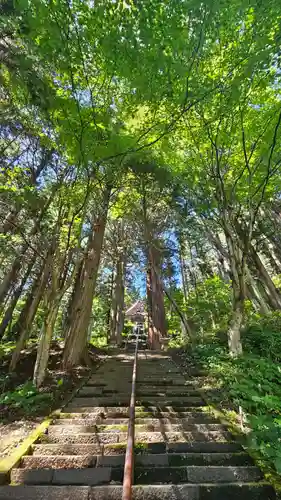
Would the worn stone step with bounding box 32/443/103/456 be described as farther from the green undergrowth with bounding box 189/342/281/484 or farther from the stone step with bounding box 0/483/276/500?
the green undergrowth with bounding box 189/342/281/484

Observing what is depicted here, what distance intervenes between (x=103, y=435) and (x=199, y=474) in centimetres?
122

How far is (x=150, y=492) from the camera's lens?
1904 millimetres

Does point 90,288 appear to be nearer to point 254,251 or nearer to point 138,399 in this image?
point 138,399

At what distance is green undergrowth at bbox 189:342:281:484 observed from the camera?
2.39m

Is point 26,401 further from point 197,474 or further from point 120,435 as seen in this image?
point 197,474

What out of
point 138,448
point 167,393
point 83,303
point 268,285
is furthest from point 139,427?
point 268,285

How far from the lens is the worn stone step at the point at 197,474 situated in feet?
6.90

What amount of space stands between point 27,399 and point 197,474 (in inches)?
140

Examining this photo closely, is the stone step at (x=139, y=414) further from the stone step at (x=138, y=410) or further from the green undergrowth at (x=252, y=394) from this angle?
the green undergrowth at (x=252, y=394)

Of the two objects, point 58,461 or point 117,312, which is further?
point 117,312

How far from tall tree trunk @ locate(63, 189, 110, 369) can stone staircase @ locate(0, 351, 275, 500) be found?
274 cm

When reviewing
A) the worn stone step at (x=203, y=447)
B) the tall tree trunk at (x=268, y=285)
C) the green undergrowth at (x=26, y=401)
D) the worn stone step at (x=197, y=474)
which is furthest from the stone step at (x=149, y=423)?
the tall tree trunk at (x=268, y=285)

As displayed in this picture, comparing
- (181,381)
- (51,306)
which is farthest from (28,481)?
(181,381)

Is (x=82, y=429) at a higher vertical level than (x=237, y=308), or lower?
lower
